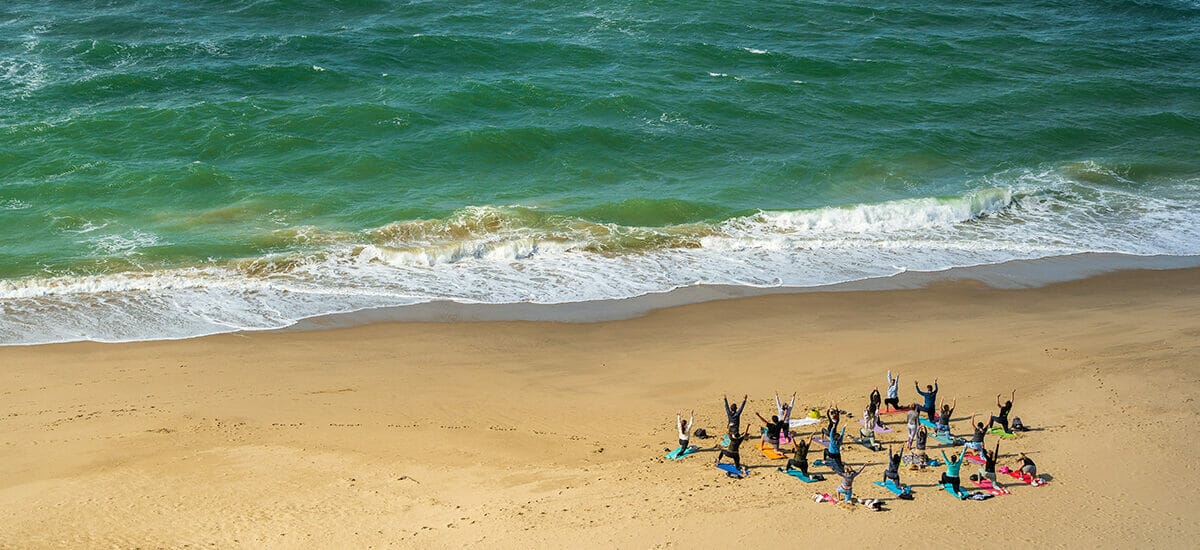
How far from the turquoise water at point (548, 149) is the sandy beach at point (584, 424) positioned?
2.60 meters

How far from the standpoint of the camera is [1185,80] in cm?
4366

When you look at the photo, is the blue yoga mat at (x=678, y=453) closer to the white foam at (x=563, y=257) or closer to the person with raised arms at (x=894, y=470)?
the person with raised arms at (x=894, y=470)

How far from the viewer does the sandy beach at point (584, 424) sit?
16.9 m

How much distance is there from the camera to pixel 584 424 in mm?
20453

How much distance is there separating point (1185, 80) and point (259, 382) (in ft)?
129

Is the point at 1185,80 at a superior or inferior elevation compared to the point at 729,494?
superior

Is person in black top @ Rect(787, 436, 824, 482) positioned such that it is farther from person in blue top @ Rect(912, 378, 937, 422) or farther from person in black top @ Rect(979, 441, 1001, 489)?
person in blue top @ Rect(912, 378, 937, 422)

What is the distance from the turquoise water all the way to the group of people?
305 inches

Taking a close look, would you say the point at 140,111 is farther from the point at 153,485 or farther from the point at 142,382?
the point at 153,485

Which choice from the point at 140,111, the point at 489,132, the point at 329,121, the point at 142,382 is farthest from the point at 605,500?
the point at 140,111

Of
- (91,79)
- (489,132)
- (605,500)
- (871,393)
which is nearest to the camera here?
(605,500)

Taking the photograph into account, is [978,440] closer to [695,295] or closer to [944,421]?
[944,421]

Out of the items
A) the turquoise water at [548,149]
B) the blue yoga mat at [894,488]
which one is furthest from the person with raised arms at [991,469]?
the turquoise water at [548,149]

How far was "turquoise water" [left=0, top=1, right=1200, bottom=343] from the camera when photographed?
28.5 metres
